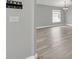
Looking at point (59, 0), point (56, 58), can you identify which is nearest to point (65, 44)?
point (56, 58)

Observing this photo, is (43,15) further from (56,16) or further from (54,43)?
(54,43)

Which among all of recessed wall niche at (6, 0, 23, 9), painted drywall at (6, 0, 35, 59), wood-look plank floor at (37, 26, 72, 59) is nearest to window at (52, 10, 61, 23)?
wood-look plank floor at (37, 26, 72, 59)

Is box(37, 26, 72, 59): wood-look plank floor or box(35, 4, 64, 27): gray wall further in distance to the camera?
box(35, 4, 64, 27): gray wall

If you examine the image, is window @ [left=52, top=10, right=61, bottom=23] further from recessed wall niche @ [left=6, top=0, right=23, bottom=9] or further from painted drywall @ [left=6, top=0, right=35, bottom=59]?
recessed wall niche @ [left=6, top=0, right=23, bottom=9]

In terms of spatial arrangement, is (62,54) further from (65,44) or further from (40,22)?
(40,22)

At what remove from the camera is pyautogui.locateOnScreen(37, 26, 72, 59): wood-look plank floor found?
2.69m

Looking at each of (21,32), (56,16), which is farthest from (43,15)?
(21,32)

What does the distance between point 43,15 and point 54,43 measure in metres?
0.74

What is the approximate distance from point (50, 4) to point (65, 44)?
3.23 ft

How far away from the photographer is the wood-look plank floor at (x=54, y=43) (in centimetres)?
269

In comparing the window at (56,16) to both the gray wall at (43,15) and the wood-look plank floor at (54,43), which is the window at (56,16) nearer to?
the gray wall at (43,15)

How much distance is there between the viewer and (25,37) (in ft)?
10.1

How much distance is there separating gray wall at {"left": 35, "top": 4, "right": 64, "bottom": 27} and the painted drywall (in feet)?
0.43

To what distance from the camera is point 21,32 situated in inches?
117
